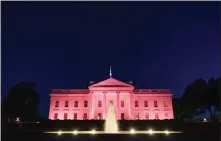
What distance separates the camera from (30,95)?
160 ft

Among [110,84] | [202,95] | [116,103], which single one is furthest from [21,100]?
[202,95]

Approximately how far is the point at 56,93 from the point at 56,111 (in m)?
3.33

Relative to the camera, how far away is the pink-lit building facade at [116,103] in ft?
159

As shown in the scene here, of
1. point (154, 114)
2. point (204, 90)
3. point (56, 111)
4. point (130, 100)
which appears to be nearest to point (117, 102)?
point (130, 100)

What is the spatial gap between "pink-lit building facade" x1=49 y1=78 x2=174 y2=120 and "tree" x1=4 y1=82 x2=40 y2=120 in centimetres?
350

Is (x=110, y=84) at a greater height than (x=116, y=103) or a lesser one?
greater

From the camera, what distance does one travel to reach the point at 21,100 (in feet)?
154

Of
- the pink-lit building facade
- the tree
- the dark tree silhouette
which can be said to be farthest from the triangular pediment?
the tree

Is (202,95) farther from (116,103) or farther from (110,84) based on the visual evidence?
(110,84)

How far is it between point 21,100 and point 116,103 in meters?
A: 16.5

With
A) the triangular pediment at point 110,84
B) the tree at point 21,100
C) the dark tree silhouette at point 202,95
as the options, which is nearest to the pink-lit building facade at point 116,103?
the triangular pediment at point 110,84

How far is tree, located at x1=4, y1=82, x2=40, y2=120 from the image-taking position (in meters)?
44.1

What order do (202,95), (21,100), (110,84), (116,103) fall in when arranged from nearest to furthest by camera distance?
(202,95) < (21,100) < (110,84) < (116,103)

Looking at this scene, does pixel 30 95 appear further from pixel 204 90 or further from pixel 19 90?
pixel 204 90
